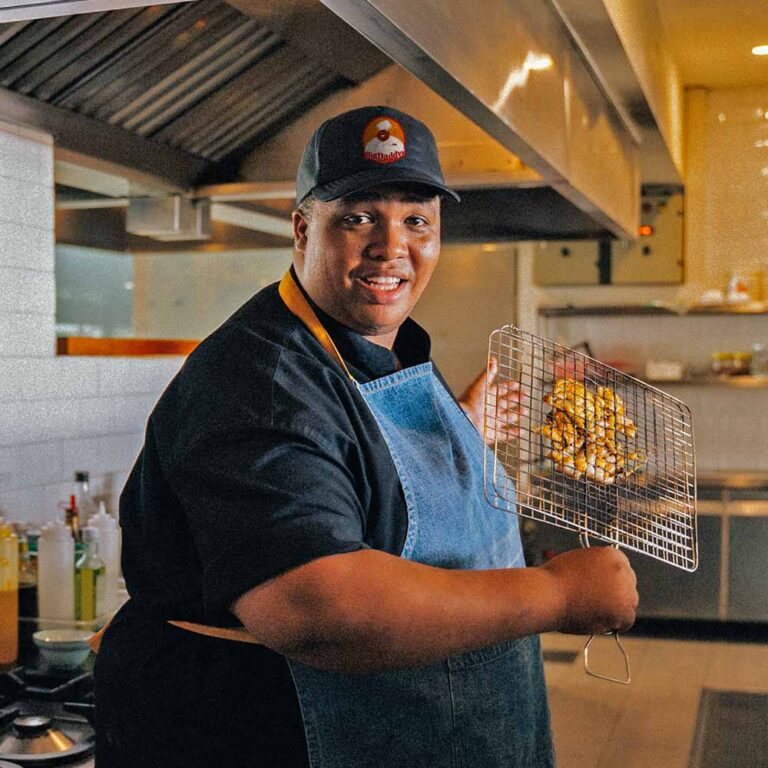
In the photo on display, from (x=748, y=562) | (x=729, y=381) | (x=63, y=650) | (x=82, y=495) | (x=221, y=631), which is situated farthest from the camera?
(x=729, y=381)

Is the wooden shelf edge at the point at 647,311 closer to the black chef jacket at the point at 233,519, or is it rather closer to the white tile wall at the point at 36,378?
the white tile wall at the point at 36,378

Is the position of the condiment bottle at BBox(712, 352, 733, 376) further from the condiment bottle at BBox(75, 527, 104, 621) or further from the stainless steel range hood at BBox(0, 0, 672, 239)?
the condiment bottle at BBox(75, 527, 104, 621)

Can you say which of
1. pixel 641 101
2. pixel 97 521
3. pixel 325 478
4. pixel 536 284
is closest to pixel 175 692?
pixel 325 478

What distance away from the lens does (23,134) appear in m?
2.22

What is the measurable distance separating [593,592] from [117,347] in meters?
2.04


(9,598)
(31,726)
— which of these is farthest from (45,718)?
(9,598)

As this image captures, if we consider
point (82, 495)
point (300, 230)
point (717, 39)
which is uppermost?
point (717, 39)

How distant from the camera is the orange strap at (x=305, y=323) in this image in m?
1.16

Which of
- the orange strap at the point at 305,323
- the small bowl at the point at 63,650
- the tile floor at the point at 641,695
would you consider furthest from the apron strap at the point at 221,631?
the tile floor at the point at 641,695

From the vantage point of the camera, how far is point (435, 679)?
4.03ft

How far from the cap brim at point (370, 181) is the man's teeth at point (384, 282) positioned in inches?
4.0

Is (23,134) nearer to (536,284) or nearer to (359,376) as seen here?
(359,376)

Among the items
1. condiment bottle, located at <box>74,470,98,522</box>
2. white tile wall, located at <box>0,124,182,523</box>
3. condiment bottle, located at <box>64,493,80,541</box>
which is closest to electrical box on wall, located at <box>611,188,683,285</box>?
white tile wall, located at <box>0,124,182,523</box>

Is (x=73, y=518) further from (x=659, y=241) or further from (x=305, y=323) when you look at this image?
(x=659, y=241)
